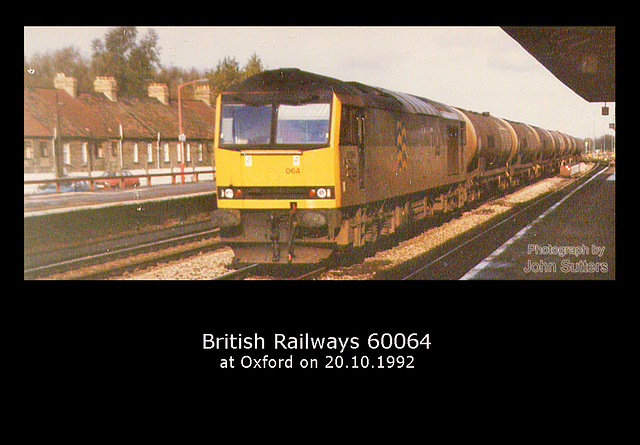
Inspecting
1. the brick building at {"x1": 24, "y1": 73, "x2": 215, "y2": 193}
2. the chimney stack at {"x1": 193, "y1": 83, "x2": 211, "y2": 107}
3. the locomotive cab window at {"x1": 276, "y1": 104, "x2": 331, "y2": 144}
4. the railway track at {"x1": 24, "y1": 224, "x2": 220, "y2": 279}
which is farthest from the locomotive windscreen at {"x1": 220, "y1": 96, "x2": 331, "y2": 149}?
the brick building at {"x1": 24, "y1": 73, "x2": 215, "y2": 193}

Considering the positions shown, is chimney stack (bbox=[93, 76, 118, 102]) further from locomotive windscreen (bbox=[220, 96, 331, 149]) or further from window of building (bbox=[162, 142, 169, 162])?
locomotive windscreen (bbox=[220, 96, 331, 149])

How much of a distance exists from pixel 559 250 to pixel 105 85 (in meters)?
12.6

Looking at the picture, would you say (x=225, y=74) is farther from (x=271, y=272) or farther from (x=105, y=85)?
(x=105, y=85)

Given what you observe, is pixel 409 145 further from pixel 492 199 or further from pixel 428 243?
pixel 492 199

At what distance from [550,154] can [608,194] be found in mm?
14527

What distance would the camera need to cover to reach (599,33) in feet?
43.1

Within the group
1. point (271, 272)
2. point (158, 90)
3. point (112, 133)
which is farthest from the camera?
point (112, 133)

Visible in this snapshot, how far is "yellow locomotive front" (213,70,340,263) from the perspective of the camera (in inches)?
411

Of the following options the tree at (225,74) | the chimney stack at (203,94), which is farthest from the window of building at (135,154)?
the tree at (225,74)

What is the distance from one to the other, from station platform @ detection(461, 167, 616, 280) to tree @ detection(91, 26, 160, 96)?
6.80 metres

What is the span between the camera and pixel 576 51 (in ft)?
53.1

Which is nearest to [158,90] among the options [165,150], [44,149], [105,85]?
[105,85]

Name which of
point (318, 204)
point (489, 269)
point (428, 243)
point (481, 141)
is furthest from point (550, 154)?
point (318, 204)

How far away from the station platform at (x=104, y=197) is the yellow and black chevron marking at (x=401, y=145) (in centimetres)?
746
